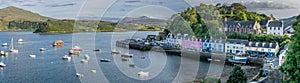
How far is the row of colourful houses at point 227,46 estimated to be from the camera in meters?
15.8

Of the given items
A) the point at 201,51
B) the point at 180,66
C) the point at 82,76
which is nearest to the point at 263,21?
the point at 201,51

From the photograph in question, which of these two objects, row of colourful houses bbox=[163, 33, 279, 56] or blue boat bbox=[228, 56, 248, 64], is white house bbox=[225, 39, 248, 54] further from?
blue boat bbox=[228, 56, 248, 64]

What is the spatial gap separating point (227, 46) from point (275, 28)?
3.98 m

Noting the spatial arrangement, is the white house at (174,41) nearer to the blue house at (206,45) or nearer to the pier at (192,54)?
the pier at (192,54)

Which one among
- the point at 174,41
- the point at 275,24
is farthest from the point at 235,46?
the point at 174,41

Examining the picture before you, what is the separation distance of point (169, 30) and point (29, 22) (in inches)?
1732

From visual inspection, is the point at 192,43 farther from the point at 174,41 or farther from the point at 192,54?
the point at 174,41

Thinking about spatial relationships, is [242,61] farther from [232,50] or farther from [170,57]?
[170,57]

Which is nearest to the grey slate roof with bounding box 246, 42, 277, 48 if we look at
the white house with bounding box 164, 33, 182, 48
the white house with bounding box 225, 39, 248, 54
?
the white house with bounding box 225, 39, 248, 54

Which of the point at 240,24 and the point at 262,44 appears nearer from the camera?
the point at 262,44

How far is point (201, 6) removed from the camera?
25078 mm

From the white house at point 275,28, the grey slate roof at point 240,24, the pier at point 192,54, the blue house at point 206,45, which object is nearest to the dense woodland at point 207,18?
the grey slate roof at point 240,24

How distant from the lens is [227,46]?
17.2m

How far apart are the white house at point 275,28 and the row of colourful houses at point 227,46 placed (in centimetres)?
313
